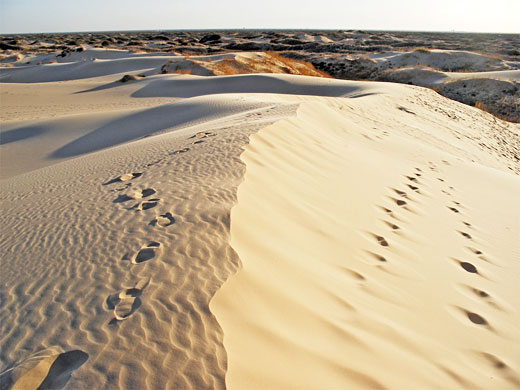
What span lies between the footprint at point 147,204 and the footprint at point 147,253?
2.17 feet

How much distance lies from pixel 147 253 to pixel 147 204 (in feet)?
2.88

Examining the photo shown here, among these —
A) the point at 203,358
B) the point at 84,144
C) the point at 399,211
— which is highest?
the point at 203,358

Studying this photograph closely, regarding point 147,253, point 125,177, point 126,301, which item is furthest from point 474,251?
point 125,177

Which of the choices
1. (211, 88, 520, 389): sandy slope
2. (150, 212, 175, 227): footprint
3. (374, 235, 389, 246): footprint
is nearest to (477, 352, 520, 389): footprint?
(211, 88, 520, 389): sandy slope

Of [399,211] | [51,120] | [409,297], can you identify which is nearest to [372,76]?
[51,120]

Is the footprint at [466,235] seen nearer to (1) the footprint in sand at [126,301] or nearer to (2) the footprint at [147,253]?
(2) the footprint at [147,253]

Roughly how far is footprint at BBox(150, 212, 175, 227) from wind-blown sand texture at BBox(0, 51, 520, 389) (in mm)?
25

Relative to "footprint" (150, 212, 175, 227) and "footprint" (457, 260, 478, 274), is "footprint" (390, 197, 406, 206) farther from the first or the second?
"footprint" (150, 212, 175, 227)

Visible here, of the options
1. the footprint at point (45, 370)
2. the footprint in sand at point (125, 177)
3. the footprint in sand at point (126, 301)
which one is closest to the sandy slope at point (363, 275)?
the footprint in sand at point (126, 301)

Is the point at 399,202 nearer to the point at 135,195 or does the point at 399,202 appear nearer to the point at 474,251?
the point at 474,251

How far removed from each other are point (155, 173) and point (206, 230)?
1.74 metres

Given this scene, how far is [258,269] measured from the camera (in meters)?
2.45

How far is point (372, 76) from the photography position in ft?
81.1

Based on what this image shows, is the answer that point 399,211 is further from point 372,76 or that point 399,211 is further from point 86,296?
point 372,76
